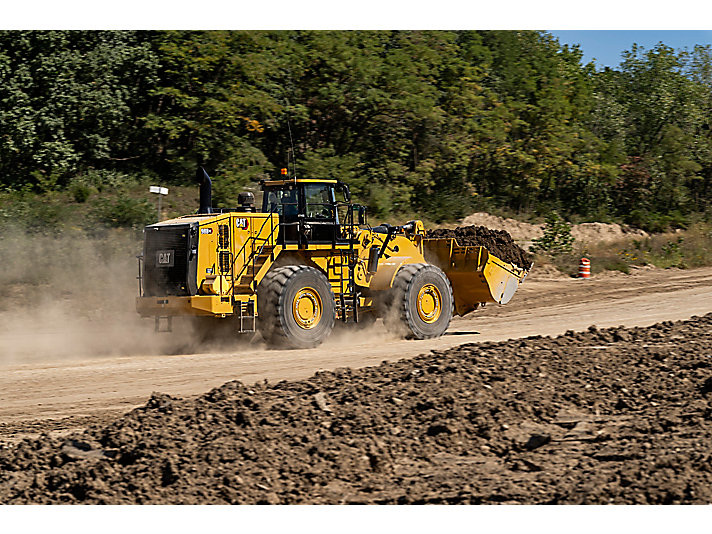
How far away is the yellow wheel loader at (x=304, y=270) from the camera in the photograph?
45.0 feet

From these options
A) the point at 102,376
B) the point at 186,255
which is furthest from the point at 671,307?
the point at 102,376

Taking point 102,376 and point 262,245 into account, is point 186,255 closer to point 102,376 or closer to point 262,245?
point 262,245

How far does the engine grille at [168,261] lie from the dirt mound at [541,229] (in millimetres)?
18856

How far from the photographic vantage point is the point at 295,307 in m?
14.0

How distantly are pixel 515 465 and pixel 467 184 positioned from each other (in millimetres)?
28529

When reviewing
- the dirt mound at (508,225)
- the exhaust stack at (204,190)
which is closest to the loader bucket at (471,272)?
the exhaust stack at (204,190)

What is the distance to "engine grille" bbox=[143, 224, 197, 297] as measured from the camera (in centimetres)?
1365

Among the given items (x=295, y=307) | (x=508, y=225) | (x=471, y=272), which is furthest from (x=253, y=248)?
(x=508, y=225)

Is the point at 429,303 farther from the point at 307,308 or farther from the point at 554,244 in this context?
the point at 554,244

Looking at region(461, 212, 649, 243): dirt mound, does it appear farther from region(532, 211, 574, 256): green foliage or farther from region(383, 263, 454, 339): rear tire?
region(383, 263, 454, 339): rear tire

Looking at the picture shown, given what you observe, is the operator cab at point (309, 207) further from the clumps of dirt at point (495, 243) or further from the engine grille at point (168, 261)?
the clumps of dirt at point (495, 243)

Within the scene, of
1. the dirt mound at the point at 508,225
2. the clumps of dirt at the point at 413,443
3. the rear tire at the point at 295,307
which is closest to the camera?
the clumps of dirt at the point at 413,443

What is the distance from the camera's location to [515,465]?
6836 mm

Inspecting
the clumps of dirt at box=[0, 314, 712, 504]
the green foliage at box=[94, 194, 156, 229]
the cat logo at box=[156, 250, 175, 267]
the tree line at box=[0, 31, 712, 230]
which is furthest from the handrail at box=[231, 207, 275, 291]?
the tree line at box=[0, 31, 712, 230]
